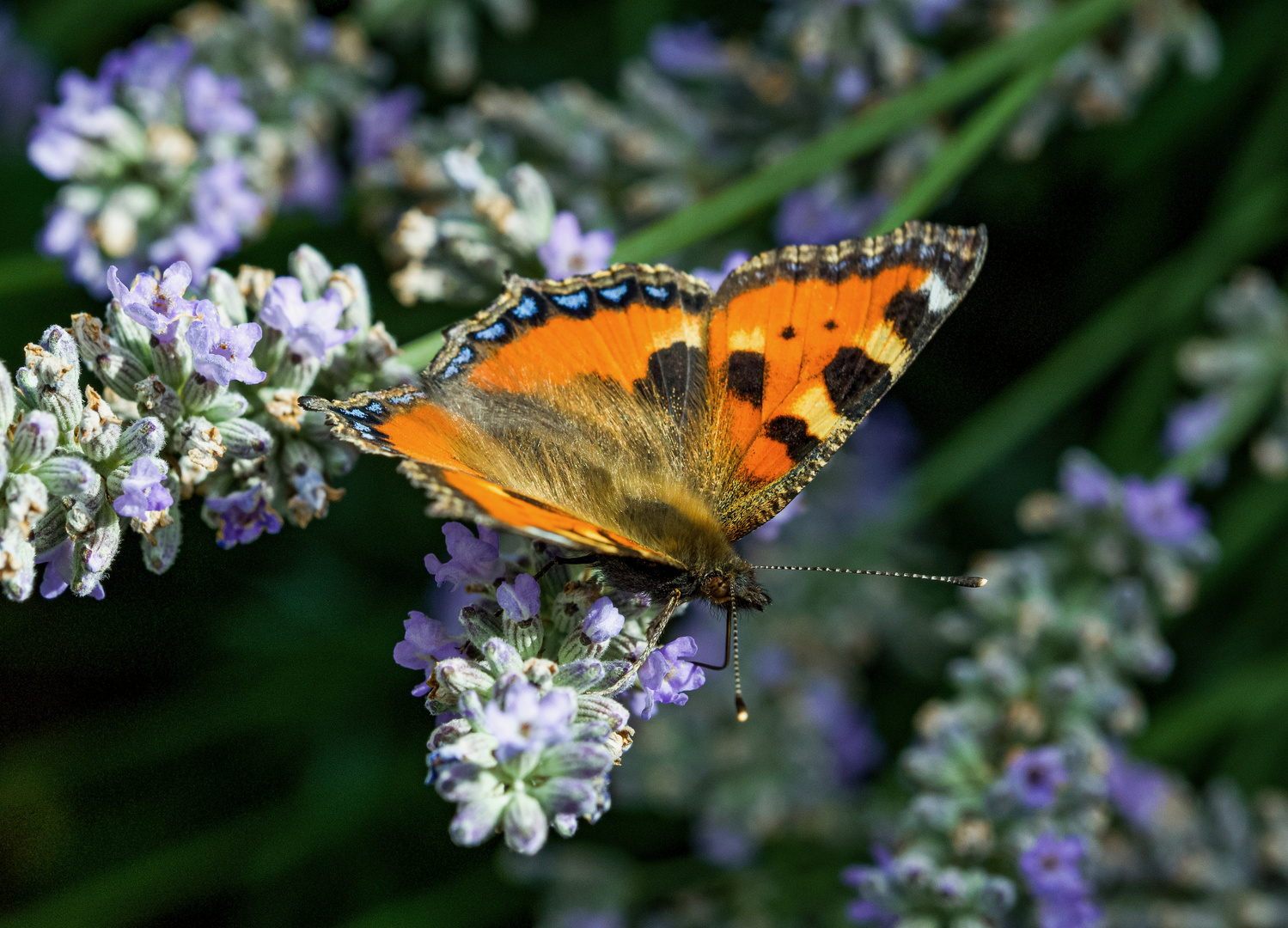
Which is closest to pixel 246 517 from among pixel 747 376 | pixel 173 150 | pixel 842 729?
pixel 747 376

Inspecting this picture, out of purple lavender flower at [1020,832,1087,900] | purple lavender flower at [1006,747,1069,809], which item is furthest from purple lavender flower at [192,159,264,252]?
purple lavender flower at [1020,832,1087,900]

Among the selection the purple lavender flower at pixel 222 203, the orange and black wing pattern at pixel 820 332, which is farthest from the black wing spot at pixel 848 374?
the purple lavender flower at pixel 222 203

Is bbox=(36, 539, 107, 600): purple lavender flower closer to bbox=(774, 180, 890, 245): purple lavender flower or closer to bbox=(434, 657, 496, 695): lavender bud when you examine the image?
bbox=(434, 657, 496, 695): lavender bud

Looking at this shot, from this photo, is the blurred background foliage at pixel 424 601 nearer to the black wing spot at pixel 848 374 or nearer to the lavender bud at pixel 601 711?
the black wing spot at pixel 848 374

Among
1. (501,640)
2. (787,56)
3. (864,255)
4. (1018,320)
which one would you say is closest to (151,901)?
(501,640)

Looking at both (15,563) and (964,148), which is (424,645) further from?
(964,148)
